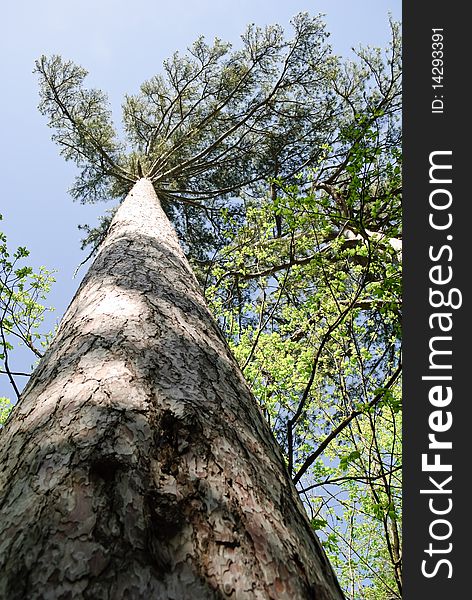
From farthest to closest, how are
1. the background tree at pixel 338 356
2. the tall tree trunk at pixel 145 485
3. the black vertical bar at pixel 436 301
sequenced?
the background tree at pixel 338 356 → the black vertical bar at pixel 436 301 → the tall tree trunk at pixel 145 485

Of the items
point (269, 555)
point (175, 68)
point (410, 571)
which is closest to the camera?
point (269, 555)

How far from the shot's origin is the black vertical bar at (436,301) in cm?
233

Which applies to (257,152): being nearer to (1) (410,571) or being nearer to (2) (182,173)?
(2) (182,173)

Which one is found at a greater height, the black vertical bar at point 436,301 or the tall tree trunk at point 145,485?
the black vertical bar at point 436,301

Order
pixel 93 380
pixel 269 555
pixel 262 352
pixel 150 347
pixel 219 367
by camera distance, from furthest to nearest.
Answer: pixel 262 352
pixel 219 367
pixel 150 347
pixel 93 380
pixel 269 555

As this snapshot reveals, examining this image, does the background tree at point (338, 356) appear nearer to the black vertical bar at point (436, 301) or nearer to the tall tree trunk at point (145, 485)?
the black vertical bar at point (436, 301)

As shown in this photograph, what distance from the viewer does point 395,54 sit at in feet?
33.3

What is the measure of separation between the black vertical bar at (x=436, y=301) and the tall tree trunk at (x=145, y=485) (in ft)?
4.39

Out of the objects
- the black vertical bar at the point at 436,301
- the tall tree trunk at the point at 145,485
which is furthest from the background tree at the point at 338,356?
the tall tree trunk at the point at 145,485

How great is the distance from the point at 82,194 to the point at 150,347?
33.4ft

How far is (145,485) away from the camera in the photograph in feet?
3.20

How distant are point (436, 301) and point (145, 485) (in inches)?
91.7

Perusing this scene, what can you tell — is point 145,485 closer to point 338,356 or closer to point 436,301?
point 436,301

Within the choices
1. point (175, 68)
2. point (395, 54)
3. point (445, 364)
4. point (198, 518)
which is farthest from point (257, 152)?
point (198, 518)
